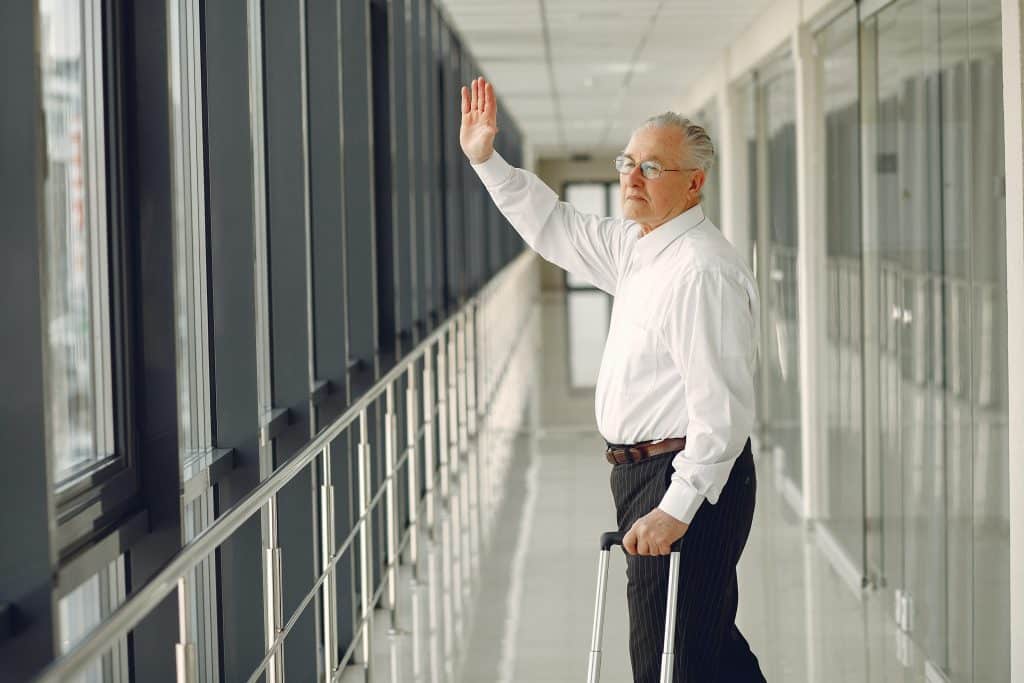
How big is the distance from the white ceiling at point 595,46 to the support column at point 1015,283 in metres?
3.34

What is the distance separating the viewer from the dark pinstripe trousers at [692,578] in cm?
218

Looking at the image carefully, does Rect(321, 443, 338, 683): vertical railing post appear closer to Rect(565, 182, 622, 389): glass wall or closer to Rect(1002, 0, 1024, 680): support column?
Rect(565, 182, 622, 389): glass wall

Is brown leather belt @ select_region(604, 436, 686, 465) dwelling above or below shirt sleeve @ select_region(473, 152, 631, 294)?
below

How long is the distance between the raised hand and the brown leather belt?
57 centimetres

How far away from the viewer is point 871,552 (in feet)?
13.4

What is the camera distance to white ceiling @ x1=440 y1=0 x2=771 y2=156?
238 inches

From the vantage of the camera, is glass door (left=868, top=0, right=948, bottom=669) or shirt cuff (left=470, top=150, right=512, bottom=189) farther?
glass door (left=868, top=0, right=948, bottom=669)

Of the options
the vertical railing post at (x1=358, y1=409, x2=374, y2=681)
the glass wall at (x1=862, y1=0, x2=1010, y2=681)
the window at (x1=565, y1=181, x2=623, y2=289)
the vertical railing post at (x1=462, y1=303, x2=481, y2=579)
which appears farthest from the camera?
the window at (x1=565, y1=181, x2=623, y2=289)

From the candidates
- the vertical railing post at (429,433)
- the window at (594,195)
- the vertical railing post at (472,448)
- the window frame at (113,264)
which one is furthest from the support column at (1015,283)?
the window at (594,195)

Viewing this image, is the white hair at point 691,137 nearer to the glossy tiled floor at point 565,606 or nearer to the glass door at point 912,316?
the glass door at point 912,316

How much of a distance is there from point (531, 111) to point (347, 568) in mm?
9014

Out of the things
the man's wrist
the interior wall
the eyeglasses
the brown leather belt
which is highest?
the interior wall

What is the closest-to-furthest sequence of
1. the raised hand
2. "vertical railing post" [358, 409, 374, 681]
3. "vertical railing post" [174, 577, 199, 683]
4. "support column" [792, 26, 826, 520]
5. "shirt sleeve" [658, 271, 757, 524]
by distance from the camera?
"vertical railing post" [174, 577, 199, 683] < "shirt sleeve" [658, 271, 757, 524] < the raised hand < "vertical railing post" [358, 409, 374, 681] < "support column" [792, 26, 826, 520]

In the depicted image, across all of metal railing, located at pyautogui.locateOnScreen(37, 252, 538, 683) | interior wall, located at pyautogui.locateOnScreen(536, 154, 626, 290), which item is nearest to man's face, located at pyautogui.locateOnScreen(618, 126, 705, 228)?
metal railing, located at pyautogui.locateOnScreen(37, 252, 538, 683)
